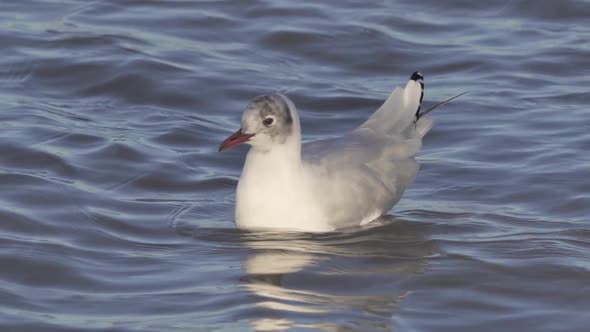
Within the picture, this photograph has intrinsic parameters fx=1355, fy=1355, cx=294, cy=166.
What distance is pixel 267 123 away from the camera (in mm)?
7375

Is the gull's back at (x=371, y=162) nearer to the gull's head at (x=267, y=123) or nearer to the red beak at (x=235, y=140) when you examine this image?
the gull's head at (x=267, y=123)

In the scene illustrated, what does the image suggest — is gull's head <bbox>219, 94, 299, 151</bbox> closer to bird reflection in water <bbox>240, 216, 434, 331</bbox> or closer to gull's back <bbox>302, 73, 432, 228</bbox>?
gull's back <bbox>302, 73, 432, 228</bbox>

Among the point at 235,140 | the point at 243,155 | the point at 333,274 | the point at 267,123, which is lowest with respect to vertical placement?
the point at 333,274

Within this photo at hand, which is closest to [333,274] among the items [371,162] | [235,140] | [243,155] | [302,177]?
[302,177]

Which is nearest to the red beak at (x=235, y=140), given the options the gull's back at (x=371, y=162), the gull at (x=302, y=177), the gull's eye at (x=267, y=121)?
the gull at (x=302, y=177)

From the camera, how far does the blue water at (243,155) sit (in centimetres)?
634

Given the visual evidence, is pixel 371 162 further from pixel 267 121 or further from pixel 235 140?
pixel 235 140

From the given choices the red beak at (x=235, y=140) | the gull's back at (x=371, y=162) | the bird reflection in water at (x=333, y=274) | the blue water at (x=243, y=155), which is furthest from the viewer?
the gull's back at (x=371, y=162)

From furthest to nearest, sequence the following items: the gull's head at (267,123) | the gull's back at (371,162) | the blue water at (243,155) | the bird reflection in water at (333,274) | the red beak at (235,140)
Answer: the gull's back at (371,162) < the gull's head at (267,123) < the red beak at (235,140) < the blue water at (243,155) < the bird reflection in water at (333,274)

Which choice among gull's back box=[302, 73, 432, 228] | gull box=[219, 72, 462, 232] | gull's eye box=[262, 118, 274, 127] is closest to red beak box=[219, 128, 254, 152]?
gull box=[219, 72, 462, 232]

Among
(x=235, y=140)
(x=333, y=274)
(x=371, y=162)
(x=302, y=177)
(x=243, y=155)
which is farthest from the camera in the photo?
(x=243, y=155)

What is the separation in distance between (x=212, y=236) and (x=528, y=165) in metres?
2.47

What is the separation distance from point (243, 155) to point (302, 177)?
1.93m

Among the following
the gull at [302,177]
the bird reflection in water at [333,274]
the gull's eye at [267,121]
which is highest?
the gull's eye at [267,121]
